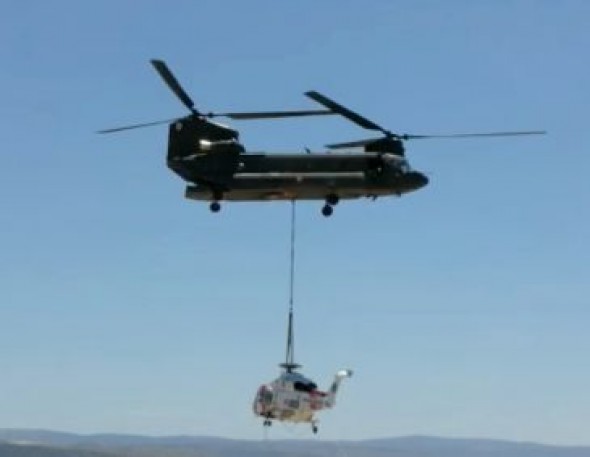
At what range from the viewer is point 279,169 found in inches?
2451

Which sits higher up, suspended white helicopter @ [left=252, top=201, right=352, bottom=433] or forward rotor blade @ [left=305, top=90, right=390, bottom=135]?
forward rotor blade @ [left=305, top=90, right=390, bottom=135]

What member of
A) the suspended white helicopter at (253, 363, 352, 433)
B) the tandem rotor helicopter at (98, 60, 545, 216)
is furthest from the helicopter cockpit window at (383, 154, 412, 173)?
the suspended white helicopter at (253, 363, 352, 433)

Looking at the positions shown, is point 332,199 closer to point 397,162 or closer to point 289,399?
point 397,162

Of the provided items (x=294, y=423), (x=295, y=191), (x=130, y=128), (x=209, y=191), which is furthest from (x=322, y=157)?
(x=294, y=423)

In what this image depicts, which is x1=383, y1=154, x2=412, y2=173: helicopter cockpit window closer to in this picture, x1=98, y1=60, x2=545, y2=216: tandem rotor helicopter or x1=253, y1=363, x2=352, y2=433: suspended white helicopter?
x1=98, y1=60, x2=545, y2=216: tandem rotor helicopter

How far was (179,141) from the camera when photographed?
63.2m

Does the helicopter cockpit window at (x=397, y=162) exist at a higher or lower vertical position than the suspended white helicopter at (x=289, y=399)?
higher

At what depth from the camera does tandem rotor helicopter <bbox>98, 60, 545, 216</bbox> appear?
6169 centimetres

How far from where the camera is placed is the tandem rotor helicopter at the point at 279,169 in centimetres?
6169

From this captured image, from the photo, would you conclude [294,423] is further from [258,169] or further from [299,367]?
[258,169]

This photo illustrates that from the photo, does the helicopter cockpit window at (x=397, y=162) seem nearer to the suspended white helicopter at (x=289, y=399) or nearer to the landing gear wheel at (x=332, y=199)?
the landing gear wheel at (x=332, y=199)

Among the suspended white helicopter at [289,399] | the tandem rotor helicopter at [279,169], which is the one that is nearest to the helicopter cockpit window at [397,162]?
the tandem rotor helicopter at [279,169]

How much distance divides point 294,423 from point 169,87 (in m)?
19.6

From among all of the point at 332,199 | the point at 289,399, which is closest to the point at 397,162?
the point at 332,199
